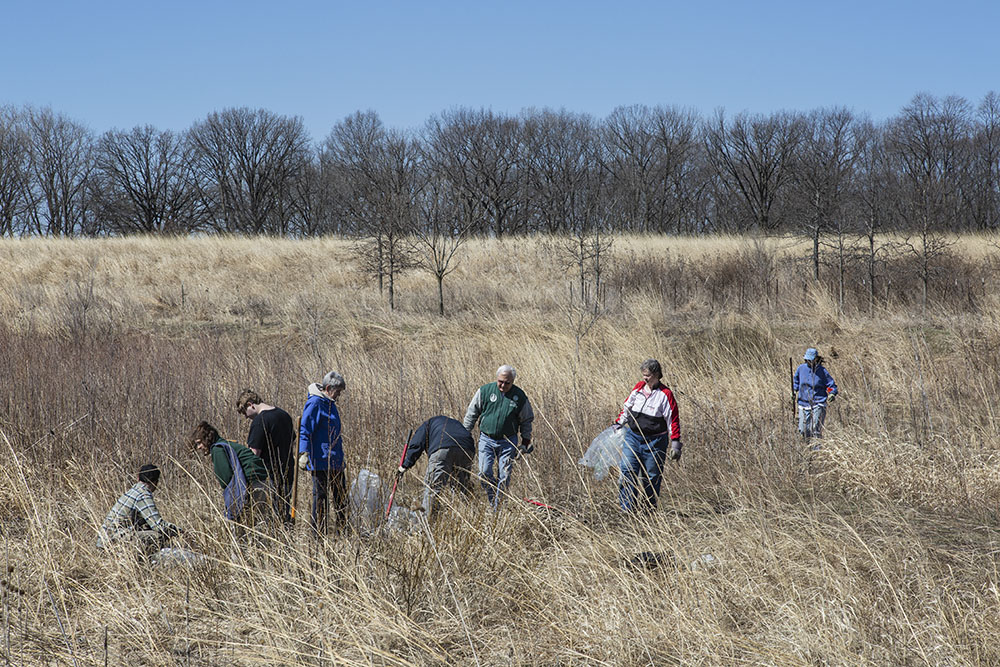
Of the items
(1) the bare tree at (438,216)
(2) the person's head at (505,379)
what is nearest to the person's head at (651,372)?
(2) the person's head at (505,379)

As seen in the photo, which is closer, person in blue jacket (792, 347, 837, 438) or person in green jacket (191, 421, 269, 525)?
person in green jacket (191, 421, 269, 525)

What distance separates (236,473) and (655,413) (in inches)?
139

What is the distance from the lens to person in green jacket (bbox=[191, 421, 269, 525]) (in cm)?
589

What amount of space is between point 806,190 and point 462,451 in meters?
20.2

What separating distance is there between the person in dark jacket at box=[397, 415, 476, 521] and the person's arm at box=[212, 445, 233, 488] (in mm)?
1337

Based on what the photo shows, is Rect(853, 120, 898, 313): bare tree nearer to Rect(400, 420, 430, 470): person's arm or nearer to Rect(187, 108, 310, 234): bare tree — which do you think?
Rect(400, 420, 430, 470): person's arm

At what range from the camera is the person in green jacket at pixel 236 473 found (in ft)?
19.3

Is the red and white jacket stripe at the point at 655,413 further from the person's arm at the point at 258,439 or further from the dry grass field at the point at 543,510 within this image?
the person's arm at the point at 258,439

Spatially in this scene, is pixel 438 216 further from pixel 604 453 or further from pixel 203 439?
pixel 203 439

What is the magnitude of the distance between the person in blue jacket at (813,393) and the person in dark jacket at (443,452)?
4.70 m

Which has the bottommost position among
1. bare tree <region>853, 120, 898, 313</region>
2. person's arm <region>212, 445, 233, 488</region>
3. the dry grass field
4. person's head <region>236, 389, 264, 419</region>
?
the dry grass field

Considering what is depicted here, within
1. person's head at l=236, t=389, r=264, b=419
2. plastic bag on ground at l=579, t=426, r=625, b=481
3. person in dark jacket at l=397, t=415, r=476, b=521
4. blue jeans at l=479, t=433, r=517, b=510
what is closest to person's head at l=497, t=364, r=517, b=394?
blue jeans at l=479, t=433, r=517, b=510

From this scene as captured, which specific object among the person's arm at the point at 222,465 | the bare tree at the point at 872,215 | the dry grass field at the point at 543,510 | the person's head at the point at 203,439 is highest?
the bare tree at the point at 872,215

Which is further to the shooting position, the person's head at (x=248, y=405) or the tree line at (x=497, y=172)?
the tree line at (x=497, y=172)
